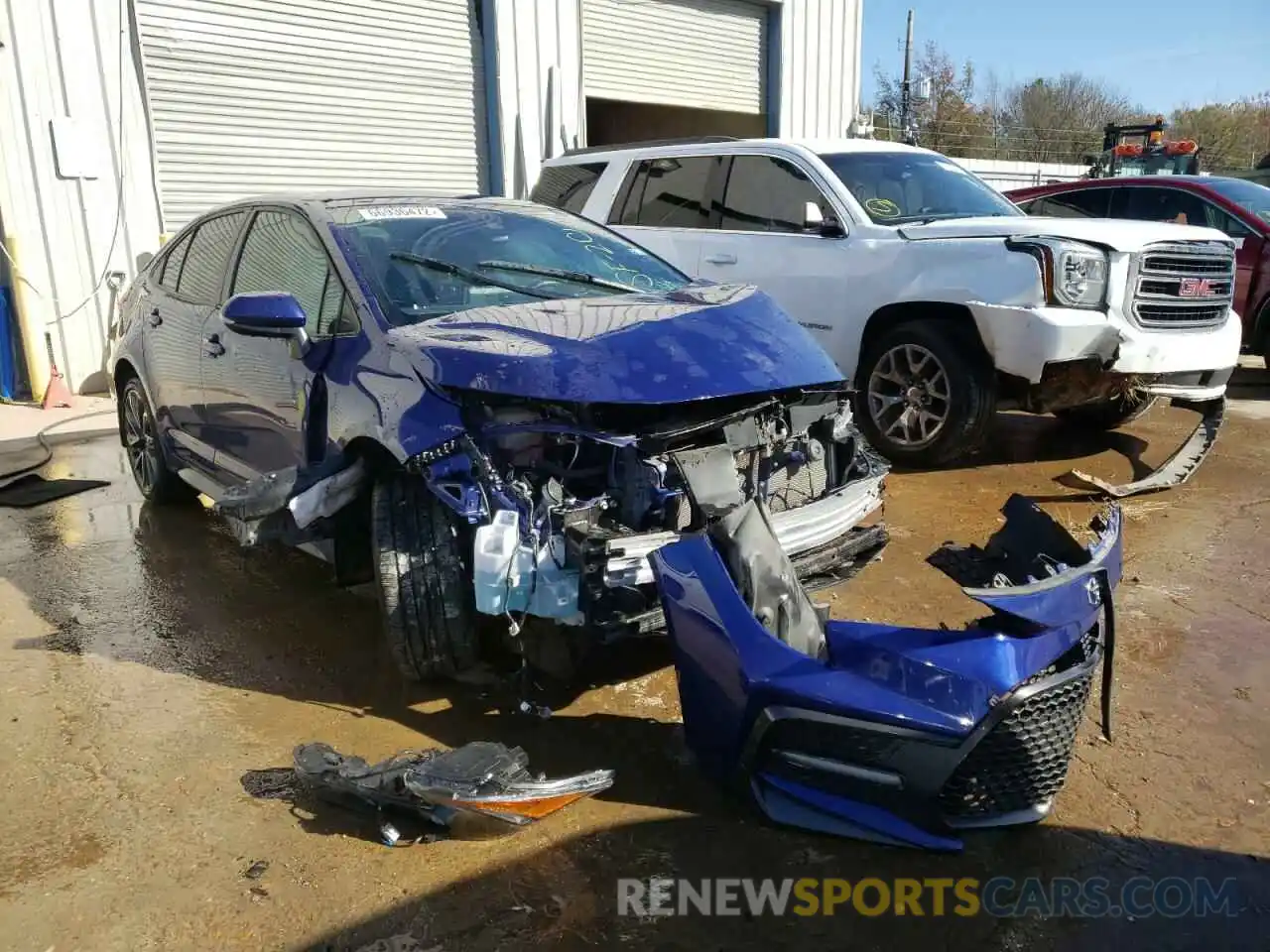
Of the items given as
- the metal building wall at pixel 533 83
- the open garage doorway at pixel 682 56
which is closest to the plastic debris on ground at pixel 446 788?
the metal building wall at pixel 533 83

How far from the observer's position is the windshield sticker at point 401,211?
12.7ft

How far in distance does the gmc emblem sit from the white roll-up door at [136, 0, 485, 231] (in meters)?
6.06

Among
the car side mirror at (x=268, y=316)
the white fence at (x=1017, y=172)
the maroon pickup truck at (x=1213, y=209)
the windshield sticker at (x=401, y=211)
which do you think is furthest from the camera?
the white fence at (x=1017, y=172)

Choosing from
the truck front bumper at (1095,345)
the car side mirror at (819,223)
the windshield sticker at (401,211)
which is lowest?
the truck front bumper at (1095,345)

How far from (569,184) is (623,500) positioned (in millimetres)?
5189

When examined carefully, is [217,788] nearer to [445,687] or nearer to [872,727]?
[445,687]

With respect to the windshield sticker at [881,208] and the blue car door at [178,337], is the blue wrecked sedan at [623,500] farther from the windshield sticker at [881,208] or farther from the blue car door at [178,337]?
the windshield sticker at [881,208]

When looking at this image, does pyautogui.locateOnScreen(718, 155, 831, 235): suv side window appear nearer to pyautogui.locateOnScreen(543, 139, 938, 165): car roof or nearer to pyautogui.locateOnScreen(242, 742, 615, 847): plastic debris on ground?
pyautogui.locateOnScreen(543, 139, 938, 165): car roof

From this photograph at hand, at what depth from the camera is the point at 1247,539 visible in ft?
15.3

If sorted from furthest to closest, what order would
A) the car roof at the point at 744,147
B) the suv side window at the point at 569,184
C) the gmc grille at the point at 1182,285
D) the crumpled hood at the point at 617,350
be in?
the suv side window at the point at 569,184, the car roof at the point at 744,147, the gmc grille at the point at 1182,285, the crumpled hood at the point at 617,350

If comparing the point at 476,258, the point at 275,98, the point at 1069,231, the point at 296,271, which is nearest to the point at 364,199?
the point at 296,271

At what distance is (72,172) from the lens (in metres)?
8.62

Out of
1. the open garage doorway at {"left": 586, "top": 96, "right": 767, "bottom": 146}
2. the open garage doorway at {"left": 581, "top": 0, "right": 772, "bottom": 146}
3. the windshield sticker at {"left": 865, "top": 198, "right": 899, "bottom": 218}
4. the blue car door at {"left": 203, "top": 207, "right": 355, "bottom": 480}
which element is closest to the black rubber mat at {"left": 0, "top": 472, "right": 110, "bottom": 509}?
the blue car door at {"left": 203, "top": 207, "right": 355, "bottom": 480}

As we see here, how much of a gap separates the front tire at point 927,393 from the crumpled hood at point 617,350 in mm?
2309
